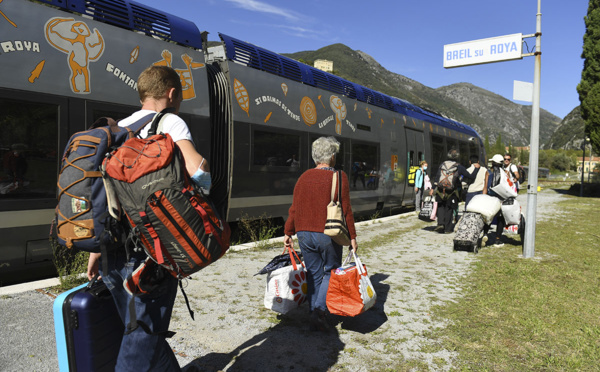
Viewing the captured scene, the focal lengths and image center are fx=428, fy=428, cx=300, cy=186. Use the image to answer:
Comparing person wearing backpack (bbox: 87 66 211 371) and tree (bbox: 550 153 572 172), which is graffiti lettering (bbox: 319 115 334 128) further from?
tree (bbox: 550 153 572 172)

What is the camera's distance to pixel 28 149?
431 cm

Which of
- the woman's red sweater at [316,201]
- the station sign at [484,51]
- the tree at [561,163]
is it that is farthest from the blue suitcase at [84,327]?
the tree at [561,163]

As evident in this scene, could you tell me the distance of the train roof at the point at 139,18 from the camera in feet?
16.1

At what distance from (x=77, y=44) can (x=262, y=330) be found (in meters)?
3.73

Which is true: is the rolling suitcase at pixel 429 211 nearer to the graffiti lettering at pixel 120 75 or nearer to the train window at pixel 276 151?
the train window at pixel 276 151

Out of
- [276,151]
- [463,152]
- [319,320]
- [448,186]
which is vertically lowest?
[319,320]

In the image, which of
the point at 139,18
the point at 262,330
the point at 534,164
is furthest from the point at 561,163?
the point at 262,330

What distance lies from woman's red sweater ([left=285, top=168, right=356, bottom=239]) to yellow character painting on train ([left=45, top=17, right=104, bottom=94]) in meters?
2.97

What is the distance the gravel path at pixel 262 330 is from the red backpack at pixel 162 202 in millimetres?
1517

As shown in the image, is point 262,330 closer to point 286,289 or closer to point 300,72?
point 286,289

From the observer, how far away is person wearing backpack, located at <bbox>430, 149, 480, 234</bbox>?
8820mm

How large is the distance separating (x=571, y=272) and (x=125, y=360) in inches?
244

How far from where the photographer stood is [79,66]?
4797mm

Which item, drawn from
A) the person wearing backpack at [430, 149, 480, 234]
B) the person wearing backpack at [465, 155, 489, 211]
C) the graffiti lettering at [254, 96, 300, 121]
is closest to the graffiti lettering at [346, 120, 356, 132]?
the graffiti lettering at [254, 96, 300, 121]
